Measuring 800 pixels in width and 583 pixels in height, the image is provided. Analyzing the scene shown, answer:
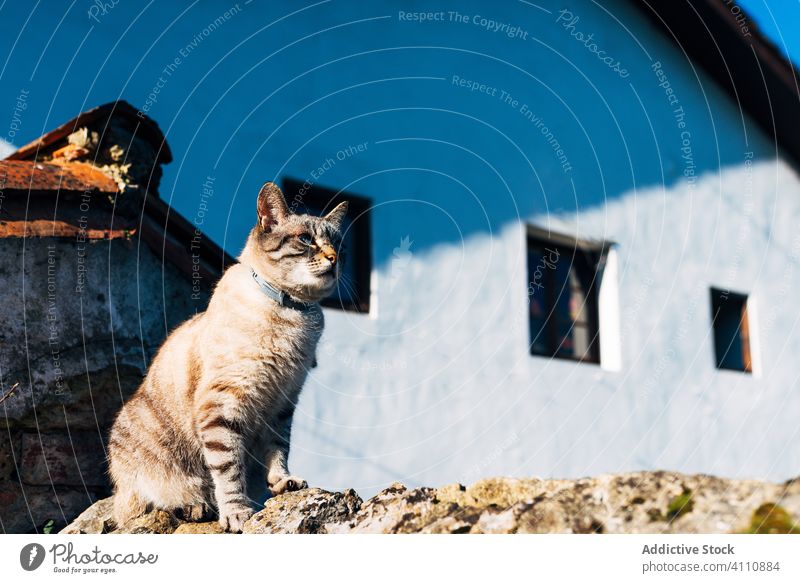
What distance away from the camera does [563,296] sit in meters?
10.5

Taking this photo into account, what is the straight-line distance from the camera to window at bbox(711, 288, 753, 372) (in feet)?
39.7

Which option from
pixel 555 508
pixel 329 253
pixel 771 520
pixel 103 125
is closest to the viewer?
pixel 771 520

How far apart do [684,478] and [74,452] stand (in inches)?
138

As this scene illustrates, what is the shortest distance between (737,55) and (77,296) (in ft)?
32.8

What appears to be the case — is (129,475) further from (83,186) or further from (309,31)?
(309,31)

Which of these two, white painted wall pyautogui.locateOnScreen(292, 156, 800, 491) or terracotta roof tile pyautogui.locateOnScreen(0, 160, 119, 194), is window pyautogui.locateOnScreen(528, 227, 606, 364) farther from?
terracotta roof tile pyautogui.locateOnScreen(0, 160, 119, 194)

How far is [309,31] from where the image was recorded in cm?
822

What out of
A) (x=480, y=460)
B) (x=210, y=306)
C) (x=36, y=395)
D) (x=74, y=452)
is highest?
(x=210, y=306)

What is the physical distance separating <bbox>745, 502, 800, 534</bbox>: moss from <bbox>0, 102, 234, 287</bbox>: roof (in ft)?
12.6

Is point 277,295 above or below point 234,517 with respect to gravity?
above

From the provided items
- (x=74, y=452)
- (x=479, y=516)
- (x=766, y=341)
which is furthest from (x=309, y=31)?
(x=766, y=341)

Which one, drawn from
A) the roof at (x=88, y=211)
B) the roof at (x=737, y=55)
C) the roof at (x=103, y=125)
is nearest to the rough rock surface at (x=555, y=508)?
the roof at (x=88, y=211)

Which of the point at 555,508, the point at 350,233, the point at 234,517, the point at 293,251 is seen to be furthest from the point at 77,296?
the point at 350,233

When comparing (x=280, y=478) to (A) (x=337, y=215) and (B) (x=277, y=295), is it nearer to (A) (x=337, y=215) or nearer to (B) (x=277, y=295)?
(B) (x=277, y=295)
